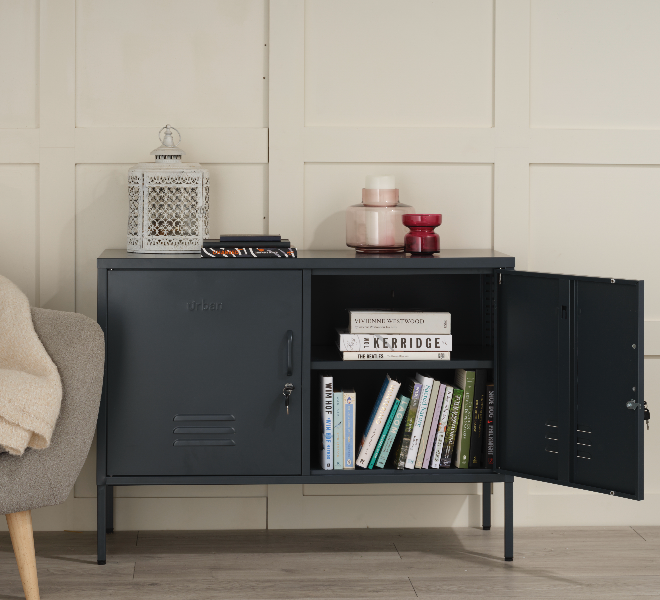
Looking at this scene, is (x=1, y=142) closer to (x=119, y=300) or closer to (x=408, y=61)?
(x=119, y=300)

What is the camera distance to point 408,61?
237cm

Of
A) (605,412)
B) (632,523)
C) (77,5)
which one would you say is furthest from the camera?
(632,523)

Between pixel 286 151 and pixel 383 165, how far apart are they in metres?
0.32

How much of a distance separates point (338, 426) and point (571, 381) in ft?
2.16

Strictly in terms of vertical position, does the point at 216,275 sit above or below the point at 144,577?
above

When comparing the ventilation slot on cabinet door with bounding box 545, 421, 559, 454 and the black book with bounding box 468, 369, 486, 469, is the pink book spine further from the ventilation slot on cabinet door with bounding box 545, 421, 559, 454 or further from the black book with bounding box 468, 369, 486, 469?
the ventilation slot on cabinet door with bounding box 545, 421, 559, 454

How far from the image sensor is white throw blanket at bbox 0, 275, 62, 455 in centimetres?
168

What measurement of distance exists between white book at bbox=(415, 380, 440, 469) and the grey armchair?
914 mm

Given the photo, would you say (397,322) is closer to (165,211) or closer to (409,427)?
(409,427)

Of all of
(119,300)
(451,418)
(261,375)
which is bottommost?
(451,418)

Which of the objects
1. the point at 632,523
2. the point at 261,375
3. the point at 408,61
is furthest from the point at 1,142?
the point at 632,523

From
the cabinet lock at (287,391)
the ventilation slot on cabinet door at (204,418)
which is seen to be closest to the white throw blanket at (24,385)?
the ventilation slot on cabinet door at (204,418)

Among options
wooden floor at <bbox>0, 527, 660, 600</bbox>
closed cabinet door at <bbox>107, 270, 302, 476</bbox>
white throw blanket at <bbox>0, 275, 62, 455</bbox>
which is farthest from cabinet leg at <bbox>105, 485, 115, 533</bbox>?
white throw blanket at <bbox>0, 275, 62, 455</bbox>

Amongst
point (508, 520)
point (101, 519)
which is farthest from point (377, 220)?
point (101, 519)
